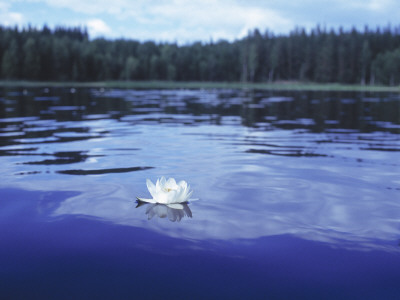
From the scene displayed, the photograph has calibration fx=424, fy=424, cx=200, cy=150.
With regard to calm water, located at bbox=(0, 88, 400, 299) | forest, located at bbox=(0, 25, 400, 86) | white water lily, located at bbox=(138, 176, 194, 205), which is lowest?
calm water, located at bbox=(0, 88, 400, 299)

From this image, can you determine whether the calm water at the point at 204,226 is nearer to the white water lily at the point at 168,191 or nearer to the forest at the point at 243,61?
the white water lily at the point at 168,191

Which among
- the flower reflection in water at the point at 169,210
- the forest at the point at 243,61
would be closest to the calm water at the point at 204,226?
the flower reflection in water at the point at 169,210

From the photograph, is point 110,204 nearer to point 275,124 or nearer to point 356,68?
point 275,124

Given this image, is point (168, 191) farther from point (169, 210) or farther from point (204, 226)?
point (204, 226)

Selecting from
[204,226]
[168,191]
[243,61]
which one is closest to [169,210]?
[168,191]

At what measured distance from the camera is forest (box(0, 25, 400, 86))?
113938 mm

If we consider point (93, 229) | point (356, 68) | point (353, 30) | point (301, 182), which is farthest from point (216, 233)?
point (353, 30)

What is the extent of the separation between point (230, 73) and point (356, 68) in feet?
143

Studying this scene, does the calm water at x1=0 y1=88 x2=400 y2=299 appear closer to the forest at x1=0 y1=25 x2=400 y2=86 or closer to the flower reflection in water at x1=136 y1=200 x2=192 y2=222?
the flower reflection in water at x1=136 y1=200 x2=192 y2=222

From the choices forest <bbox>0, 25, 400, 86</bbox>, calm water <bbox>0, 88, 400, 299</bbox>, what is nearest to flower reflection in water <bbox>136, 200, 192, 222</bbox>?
calm water <bbox>0, 88, 400, 299</bbox>

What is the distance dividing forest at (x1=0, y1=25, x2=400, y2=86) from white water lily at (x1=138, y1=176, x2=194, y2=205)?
115436mm

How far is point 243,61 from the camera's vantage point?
137875 millimetres

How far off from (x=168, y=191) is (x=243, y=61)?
13706 cm

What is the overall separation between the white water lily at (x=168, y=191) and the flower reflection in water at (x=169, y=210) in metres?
0.06
